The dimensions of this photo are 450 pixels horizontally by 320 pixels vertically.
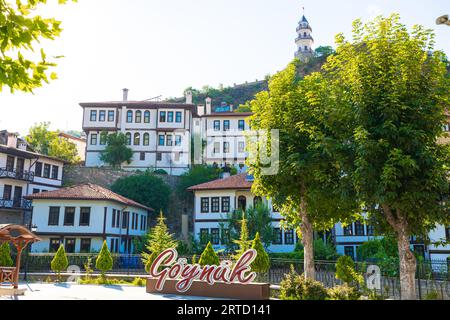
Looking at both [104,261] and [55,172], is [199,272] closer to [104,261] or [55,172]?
[104,261]

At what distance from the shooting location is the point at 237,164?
54.5 m

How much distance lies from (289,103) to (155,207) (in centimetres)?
3067

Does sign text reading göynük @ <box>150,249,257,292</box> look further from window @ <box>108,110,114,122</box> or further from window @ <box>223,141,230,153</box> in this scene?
window @ <box>108,110,114,122</box>

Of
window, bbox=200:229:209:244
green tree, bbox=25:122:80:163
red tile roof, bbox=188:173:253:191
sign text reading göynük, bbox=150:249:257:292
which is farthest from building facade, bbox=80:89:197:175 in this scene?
sign text reading göynük, bbox=150:249:257:292

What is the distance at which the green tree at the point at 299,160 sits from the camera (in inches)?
602

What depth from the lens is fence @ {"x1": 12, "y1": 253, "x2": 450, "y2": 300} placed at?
1850cm

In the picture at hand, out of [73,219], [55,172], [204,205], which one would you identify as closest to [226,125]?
[204,205]

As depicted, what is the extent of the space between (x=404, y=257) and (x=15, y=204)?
124 feet

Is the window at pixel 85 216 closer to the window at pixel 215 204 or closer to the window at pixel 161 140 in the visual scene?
the window at pixel 215 204

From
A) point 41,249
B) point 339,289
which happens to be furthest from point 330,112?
point 41,249

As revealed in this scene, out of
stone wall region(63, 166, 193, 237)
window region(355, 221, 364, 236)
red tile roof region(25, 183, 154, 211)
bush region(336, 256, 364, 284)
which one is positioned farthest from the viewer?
stone wall region(63, 166, 193, 237)

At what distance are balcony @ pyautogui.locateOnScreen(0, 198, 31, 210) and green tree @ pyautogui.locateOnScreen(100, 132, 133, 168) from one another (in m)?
13.5

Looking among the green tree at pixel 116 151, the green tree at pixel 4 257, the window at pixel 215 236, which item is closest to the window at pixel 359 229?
the window at pixel 215 236

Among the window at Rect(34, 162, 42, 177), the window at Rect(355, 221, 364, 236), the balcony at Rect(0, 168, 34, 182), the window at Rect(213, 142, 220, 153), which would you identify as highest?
the window at Rect(213, 142, 220, 153)
